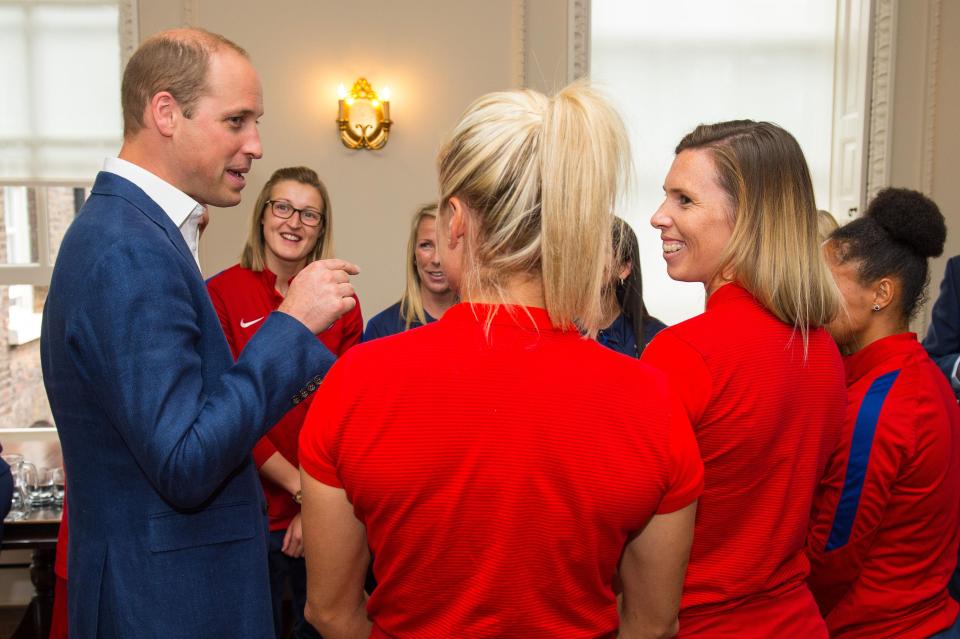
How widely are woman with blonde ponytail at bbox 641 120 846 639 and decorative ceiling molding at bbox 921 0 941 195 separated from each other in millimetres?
4353

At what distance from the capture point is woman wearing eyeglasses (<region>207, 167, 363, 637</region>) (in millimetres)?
2357

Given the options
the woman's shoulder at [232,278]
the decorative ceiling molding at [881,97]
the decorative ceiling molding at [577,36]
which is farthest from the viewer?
the decorative ceiling molding at [881,97]

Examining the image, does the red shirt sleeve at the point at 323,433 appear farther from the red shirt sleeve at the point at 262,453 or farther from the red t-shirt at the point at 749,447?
the red shirt sleeve at the point at 262,453

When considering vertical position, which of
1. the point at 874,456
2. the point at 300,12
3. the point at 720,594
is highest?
the point at 300,12

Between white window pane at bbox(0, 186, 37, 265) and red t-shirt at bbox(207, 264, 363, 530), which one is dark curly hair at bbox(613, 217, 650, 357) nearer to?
red t-shirt at bbox(207, 264, 363, 530)

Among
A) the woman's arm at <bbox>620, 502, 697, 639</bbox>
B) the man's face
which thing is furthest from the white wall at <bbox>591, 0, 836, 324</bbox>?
the woman's arm at <bbox>620, 502, 697, 639</bbox>

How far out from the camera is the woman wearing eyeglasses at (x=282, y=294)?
7.73ft

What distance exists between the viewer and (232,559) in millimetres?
1334

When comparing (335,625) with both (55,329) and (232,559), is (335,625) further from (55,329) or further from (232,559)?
(55,329)

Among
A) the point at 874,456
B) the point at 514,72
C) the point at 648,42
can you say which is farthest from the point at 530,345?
the point at 648,42

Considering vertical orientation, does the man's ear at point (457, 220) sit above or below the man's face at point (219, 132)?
below

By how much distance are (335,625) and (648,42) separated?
15.6ft

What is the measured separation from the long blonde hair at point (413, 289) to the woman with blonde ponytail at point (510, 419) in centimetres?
190

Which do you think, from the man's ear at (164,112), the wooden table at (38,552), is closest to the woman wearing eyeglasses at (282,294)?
the wooden table at (38,552)
